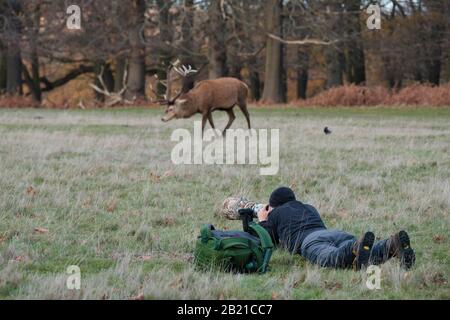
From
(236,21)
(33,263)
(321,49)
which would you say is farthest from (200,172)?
(321,49)

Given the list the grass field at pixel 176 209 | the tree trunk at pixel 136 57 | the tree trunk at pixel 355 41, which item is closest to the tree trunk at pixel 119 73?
the tree trunk at pixel 136 57

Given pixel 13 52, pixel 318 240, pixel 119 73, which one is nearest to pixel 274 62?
pixel 119 73

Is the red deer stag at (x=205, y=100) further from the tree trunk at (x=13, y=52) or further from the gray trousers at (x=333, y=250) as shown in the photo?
the tree trunk at (x=13, y=52)

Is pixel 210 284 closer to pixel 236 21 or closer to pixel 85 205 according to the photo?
pixel 85 205

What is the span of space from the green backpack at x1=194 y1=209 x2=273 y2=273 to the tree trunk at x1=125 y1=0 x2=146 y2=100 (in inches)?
1199

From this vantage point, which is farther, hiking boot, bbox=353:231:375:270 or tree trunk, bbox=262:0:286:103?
tree trunk, bbox=262:0:286:103

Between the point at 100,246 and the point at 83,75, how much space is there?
4337 cm

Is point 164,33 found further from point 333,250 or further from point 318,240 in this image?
point 333,250

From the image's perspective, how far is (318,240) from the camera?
21.8ft

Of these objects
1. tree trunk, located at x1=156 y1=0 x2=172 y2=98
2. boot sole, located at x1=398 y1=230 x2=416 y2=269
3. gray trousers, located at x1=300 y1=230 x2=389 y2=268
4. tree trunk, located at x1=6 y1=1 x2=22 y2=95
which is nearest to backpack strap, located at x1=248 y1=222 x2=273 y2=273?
gray trousers, located at x1=300 y1=230 x2=389 y2=268

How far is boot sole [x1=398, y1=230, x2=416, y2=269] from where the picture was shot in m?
6.05

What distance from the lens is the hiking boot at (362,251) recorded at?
20.0ft

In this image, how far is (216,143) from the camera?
16.2 metres

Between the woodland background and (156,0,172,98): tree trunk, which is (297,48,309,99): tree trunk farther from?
(156,0,172,98): tree trunk
